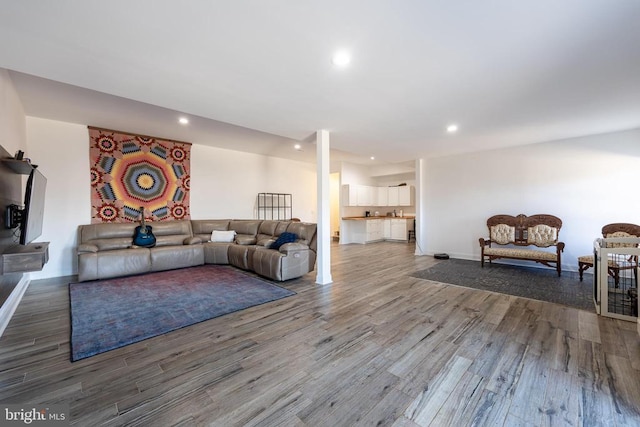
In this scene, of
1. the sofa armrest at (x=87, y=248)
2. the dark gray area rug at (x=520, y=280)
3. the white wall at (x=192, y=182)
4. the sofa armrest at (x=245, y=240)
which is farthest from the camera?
the sofa armrest at (x=245, y=240)

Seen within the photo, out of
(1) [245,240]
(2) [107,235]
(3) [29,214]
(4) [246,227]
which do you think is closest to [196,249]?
(1) [245,240]

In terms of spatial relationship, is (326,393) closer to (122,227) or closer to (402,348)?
(402,348)

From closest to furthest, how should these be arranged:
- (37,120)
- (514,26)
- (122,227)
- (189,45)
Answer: (514,26)
(189,45)
(37,120)
(122,227)

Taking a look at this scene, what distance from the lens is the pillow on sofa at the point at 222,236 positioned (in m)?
5.68

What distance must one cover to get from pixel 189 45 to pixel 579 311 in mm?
4840

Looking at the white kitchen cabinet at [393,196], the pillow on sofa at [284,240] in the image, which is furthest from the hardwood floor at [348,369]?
the white kitchen cabinet at [393,196]

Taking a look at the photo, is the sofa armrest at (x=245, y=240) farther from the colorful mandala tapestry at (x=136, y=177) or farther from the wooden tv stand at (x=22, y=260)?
the wooden tv stand at (x=22, y=260)

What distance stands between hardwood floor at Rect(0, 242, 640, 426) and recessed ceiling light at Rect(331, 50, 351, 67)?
98.8 inches

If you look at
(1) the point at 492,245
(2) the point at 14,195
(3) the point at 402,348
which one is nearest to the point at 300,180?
(1) the point at 492,245

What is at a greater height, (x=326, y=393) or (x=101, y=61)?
(x=101, y=61)

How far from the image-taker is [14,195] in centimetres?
297

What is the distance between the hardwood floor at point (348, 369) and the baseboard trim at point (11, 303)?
8 cm

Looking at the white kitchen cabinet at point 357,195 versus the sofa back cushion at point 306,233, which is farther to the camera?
the white kitchen cabinet at point 357,195

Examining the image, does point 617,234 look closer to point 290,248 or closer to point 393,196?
point 290,248
